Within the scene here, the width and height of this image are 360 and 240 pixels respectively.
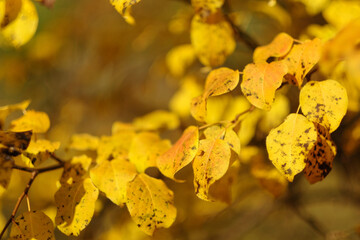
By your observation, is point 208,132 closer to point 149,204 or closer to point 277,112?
point 149,204

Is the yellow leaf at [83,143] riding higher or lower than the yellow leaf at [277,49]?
lower

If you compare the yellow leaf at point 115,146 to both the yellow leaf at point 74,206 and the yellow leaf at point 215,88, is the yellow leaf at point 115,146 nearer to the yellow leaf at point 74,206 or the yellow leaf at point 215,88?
the yellow leaf at point 74,206

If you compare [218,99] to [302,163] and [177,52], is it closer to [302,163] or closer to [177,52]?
[177,52]

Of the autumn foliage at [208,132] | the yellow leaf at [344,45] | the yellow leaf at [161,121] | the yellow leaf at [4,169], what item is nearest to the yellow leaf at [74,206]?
the autumn foliage at [208,132]

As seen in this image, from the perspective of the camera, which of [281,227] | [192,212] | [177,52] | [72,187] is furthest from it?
[281,227]

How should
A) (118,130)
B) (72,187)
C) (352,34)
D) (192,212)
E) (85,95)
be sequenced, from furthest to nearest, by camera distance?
(85,95)
(192,212)
(118,130)
(72,187)
(352,34)

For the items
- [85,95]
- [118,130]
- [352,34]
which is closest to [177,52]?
[118,130]

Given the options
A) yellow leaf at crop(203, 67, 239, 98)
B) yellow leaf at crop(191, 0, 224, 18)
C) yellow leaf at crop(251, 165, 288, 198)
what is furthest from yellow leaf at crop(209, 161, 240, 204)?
yellow leaf at crop(191, 0, 224, 18)
